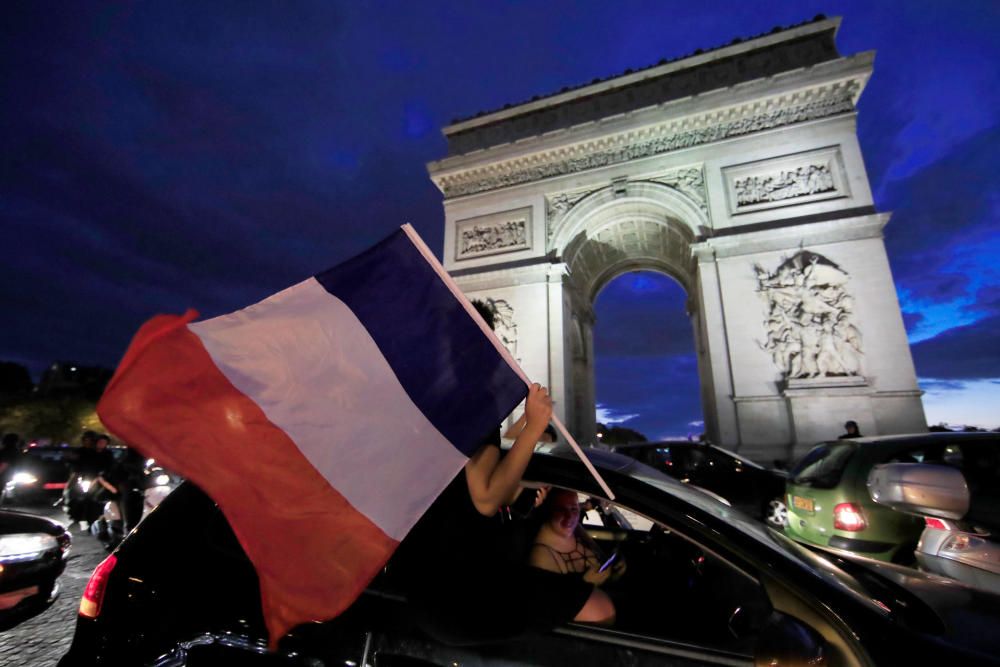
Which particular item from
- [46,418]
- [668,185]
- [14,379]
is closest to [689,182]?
[668,185]

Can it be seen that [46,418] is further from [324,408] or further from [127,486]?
[324,408]

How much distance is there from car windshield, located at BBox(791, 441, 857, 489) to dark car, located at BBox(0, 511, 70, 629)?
5.56 m

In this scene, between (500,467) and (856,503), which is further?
(856,503)

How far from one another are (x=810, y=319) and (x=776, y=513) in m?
6.14

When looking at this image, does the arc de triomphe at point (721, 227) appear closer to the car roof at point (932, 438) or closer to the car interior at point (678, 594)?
the car roof at point (932, 438)

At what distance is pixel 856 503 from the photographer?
3.11 metres

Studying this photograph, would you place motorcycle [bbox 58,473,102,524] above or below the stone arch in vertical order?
below

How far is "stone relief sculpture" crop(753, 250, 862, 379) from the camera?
9305 millimetres

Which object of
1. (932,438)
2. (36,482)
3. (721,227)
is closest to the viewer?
(932,438)

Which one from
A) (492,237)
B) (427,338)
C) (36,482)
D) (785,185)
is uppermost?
(492,237)

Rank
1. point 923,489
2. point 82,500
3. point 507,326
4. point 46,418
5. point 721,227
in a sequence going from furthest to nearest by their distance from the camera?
→ point 46,418, point 507,326, point 721,227, point 82,500, point 923,489

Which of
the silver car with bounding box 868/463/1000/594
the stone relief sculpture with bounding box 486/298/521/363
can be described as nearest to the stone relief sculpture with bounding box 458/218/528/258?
the stone relief sculpture with bounding box 486/298/521/363

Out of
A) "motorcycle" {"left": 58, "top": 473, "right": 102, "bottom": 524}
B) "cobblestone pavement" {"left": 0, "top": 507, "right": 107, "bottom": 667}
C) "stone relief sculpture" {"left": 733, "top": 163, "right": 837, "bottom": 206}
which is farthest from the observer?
"stone relief sculpture" {"left": 733, "top": 163, "right": 837, "bottom": 206}

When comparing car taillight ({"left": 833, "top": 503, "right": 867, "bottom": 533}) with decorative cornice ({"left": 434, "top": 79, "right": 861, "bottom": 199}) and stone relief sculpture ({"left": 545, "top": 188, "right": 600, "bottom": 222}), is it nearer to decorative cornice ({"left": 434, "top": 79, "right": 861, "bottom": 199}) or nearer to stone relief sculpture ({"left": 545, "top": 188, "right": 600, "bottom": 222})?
stone relief sculpture ({"left": 545, "top": 188, "right": 600, "bottom": 222})
